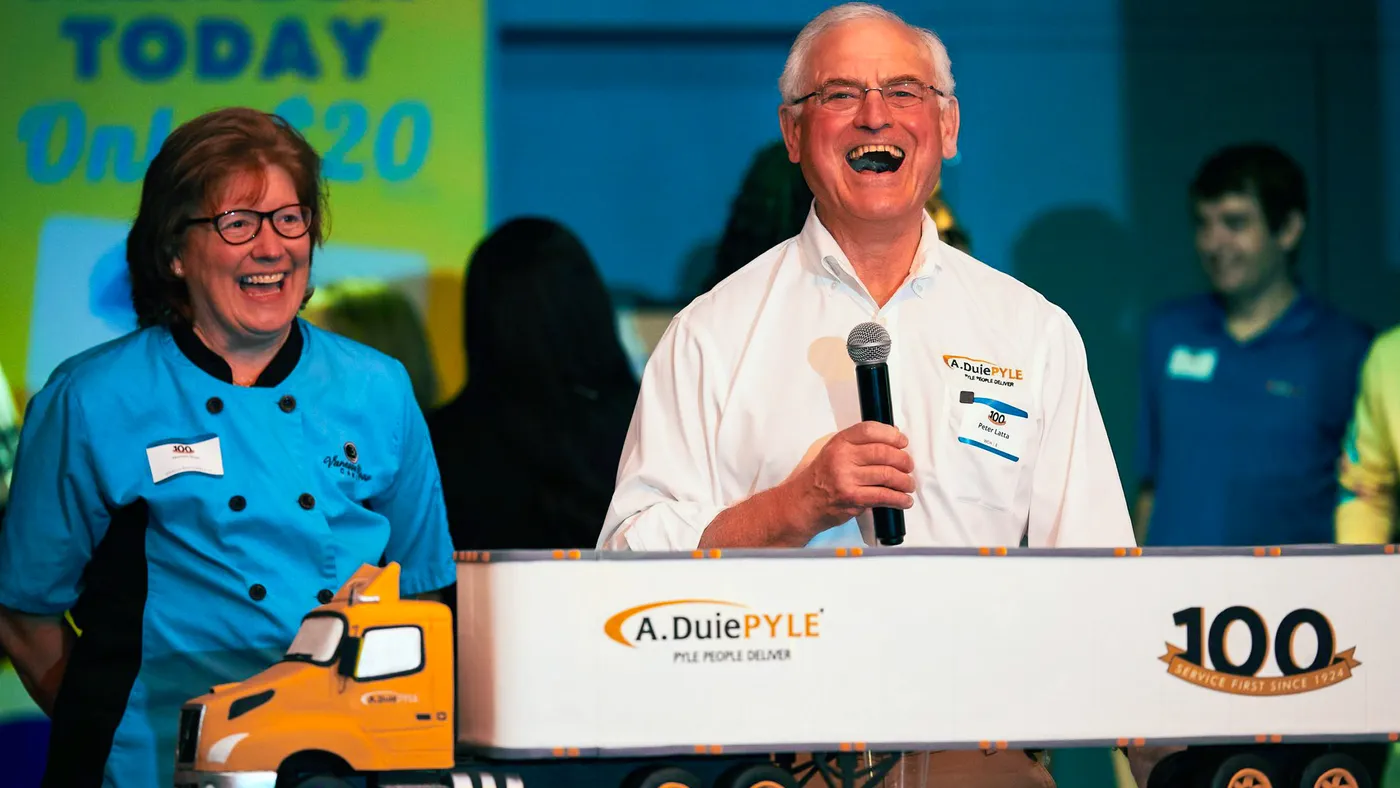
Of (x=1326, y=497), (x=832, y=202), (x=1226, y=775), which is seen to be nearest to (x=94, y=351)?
(x=832, y=202)

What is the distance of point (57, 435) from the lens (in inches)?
108

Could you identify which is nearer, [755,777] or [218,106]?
[755,777]

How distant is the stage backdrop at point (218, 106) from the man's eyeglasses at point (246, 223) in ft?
6.76

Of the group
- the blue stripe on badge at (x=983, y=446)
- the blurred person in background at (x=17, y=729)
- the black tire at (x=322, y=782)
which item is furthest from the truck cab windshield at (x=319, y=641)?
the blurred person in background at (x=17, y=729)

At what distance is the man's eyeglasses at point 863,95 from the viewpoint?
2.74 m

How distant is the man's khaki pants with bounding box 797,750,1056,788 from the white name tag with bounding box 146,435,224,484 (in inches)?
45.9

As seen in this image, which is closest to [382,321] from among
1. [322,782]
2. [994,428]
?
[994,428]

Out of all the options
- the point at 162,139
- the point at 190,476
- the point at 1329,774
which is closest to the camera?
the point at 1329,774

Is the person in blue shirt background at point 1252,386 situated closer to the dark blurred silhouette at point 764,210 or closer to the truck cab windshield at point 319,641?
the dark blurred silhouette at point 764,210

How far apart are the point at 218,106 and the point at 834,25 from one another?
110 inches

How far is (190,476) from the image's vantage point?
2715 mm

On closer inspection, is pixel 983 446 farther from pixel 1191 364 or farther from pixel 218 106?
pixel 218 106

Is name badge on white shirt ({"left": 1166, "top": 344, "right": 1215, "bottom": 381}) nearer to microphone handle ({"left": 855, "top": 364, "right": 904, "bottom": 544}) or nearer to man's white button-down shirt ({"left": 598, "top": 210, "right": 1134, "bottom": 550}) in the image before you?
man's white button-down shirt ({"left": 598, "top": 210, "right": 1134, "bottom": 550})

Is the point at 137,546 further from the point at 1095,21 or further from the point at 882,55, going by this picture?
the point at 1095,21
